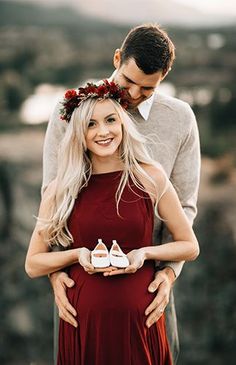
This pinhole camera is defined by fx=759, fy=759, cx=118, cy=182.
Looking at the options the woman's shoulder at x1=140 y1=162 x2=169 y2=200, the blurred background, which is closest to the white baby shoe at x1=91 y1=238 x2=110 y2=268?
the woman's shoulder at x1=140 y1=162 x2=169 y2=200

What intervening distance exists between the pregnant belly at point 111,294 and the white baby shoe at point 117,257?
13 cm

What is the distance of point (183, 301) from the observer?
9.60 meters

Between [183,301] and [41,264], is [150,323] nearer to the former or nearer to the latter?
[41,264]

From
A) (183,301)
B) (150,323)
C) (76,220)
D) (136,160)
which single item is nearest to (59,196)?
(76,220)

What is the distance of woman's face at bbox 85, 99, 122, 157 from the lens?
9.59 feet

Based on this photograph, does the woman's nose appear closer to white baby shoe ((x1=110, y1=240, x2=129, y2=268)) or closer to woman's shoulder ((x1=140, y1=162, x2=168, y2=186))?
woman's shoulder ((x1=140, y1=162, x2=168, y2=186))

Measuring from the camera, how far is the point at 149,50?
315 centimetres

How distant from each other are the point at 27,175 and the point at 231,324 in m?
3.33

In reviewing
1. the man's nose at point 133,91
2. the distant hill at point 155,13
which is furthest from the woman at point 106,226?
the distant hill at point 155,13

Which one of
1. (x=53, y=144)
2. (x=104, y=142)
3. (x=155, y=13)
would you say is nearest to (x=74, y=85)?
(x=155, y=13)

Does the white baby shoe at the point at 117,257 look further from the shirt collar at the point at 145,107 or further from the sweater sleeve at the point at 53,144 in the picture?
the shirt collar at the point at 145,107

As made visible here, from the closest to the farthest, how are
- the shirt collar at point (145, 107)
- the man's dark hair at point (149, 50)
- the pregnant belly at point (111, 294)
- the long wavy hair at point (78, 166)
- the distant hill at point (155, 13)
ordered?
1. the pregnant belly at point (111, 294)
2. the long wavy hair at point (78, 166)
3. the man's dark hair at point (149, 50)
4. the shirt collar at point (145, 107)
5. the distant hill at point (155, 13)

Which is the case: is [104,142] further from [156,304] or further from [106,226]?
[156,304]

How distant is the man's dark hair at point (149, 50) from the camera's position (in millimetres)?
3109
